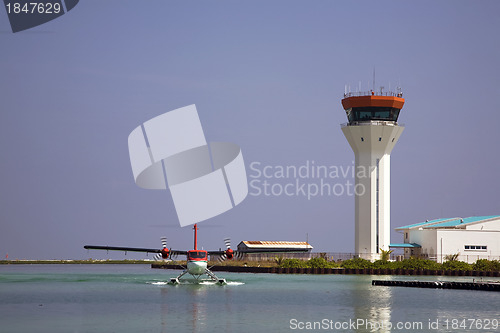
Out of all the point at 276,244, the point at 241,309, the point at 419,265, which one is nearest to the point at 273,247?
the point at 276,244

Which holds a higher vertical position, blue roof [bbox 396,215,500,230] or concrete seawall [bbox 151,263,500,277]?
blue roof [bbox 396,215,500,230]

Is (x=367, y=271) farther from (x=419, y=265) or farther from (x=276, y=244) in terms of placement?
(x=276, y=244)

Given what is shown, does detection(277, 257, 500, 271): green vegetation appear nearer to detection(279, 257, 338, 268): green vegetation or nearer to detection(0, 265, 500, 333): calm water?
detection(279, 257, 338, 268): green vegetation

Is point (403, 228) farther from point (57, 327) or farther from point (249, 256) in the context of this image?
point (57, 327)

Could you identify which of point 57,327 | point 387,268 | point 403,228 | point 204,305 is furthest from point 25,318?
point 403,228

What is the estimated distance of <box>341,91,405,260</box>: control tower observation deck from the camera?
345ft

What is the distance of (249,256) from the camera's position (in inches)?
5148

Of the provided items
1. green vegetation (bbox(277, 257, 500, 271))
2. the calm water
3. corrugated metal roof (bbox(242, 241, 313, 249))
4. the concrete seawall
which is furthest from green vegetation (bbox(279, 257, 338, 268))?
the calm water

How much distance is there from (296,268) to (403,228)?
2083 cm

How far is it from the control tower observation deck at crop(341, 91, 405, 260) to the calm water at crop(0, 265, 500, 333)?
33981mm

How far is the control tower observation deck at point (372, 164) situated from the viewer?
345 feet

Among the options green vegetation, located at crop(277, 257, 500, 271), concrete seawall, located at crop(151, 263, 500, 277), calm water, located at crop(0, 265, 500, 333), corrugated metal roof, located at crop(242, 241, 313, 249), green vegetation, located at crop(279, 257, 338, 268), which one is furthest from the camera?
corrugated metal roof, located at crop(242, 241, 313, 249)

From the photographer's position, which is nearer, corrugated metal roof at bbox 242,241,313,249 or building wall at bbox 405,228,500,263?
building wall at bbox 405,228,500,263

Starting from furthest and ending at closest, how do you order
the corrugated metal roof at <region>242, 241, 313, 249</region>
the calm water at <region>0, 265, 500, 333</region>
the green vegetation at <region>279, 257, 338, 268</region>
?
the corrugated metal roof at <region>242, 241, 313, 249</region>
the green vegetation at <region>279, 257, 338, 268</region>
the calm water at <region>0, 265, 500, 333</region>
